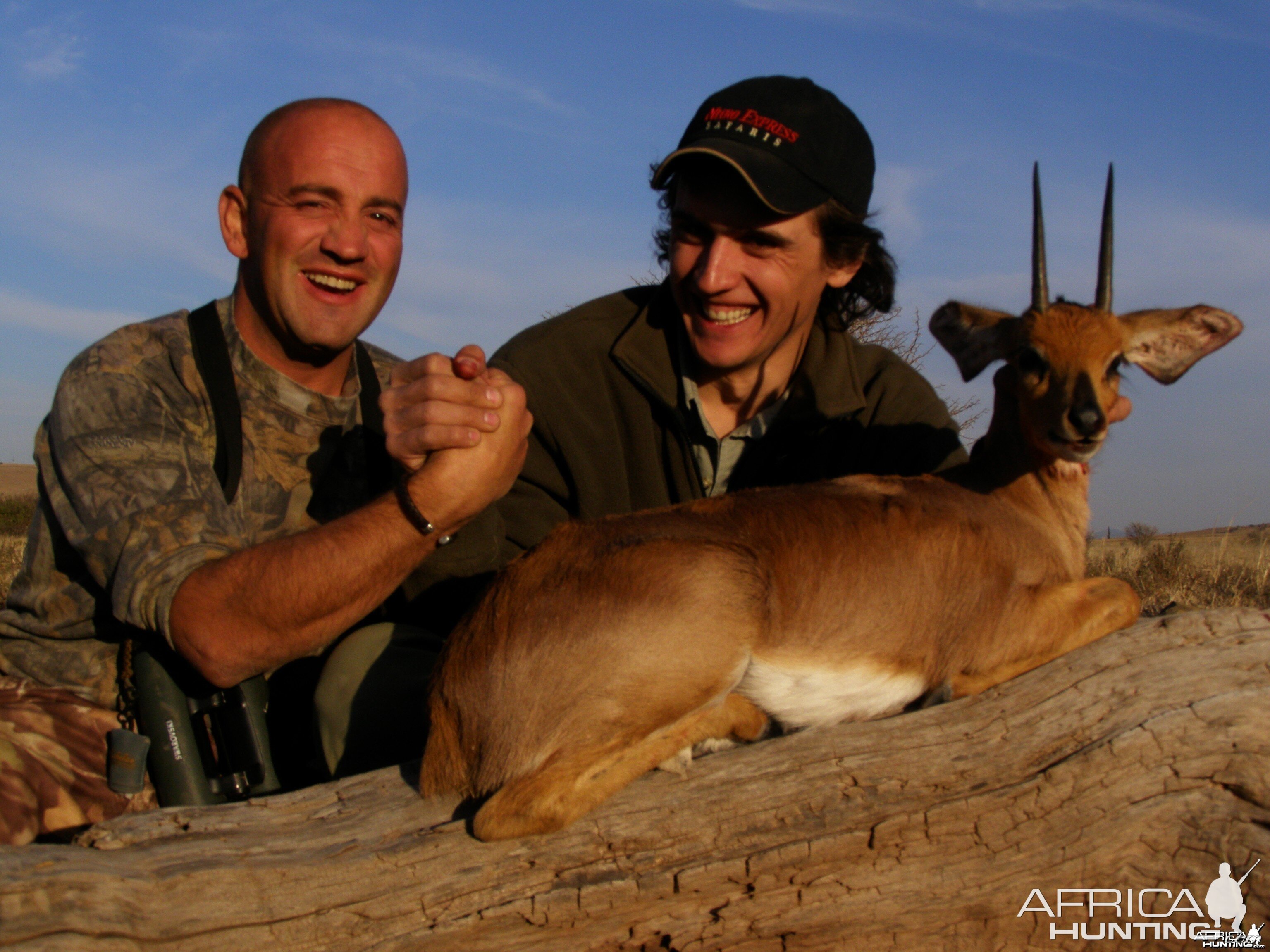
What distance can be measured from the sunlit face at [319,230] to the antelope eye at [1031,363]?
310cm

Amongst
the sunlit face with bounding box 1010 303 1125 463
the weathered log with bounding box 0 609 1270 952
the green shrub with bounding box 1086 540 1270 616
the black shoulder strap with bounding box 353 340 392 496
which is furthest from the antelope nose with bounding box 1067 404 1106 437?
the green shrub with bounding box 1086 540 1270 616

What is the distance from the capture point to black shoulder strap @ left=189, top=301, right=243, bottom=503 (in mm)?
4508

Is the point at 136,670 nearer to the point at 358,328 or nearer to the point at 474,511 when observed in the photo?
the point at 474,511

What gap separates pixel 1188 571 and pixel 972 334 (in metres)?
7.17

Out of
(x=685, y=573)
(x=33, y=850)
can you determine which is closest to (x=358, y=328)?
(x=685, y=573)

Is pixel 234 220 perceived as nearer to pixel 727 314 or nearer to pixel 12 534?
pixel 727 314

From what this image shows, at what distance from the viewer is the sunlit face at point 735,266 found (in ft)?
16.1

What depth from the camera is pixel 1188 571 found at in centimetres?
1032

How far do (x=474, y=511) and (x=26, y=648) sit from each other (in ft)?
7.44

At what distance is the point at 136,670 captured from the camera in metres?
4.06

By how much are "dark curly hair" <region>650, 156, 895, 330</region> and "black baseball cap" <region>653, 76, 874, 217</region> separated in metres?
0.08

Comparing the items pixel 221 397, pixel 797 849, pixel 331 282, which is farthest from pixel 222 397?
pixel 797 849

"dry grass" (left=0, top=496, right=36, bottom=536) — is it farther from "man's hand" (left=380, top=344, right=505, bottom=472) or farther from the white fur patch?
the white fur patch

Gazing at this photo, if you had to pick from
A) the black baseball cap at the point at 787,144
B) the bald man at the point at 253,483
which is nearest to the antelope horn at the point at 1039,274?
the black baseball cap at the point at 787,144
